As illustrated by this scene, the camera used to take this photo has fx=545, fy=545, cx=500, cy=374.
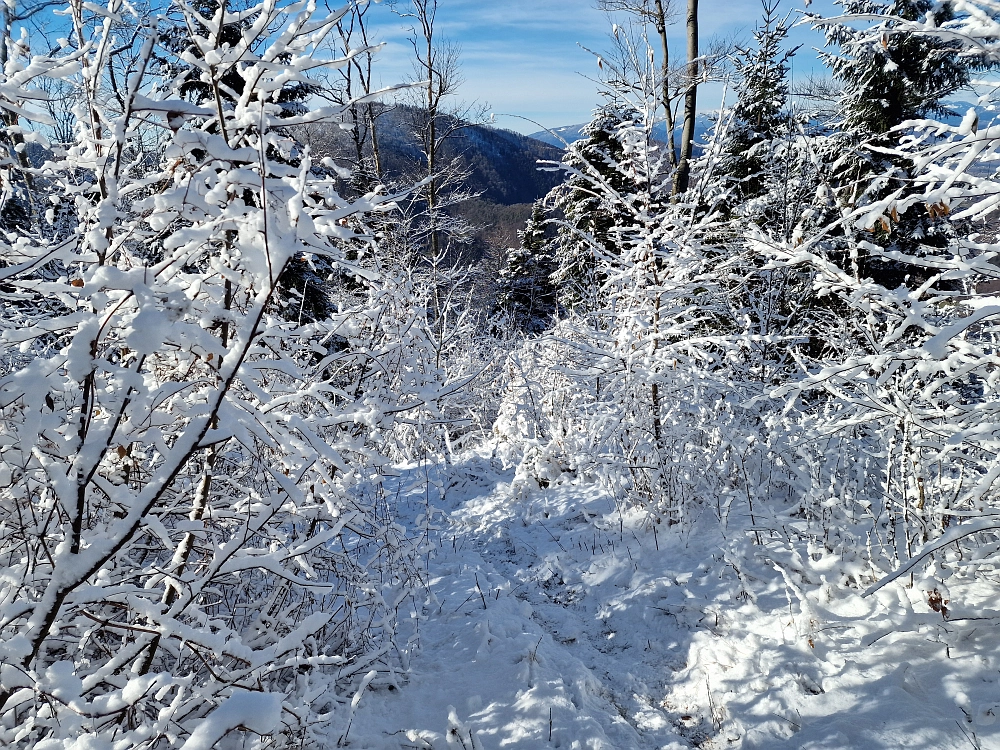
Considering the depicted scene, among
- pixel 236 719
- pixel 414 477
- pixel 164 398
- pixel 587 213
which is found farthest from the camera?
pixel 587 213

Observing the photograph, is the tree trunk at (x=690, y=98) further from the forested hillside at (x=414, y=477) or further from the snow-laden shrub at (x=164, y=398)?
the snow-laden shrub at (x=164, y=398)

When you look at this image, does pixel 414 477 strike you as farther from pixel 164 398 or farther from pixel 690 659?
pixel 164 398

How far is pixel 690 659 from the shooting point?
3.35m

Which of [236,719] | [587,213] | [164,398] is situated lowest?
[236,719]

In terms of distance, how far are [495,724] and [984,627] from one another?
8.26ft

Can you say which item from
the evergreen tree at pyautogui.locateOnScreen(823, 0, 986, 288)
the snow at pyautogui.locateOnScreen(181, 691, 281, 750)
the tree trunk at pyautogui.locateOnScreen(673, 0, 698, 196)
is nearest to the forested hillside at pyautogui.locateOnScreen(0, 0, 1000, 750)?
the snow at pyautogui.locateOnScreen(181, 691, 281, 750)

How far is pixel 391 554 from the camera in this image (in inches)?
150

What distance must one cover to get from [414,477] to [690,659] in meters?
4.27

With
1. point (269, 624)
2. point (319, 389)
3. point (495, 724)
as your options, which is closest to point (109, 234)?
point (319, 389)

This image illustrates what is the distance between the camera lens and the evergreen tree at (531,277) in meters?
23.7

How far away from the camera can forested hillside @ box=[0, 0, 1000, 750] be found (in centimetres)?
160

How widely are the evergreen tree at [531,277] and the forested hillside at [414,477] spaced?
17107 millimetres

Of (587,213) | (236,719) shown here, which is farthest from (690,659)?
(587,213)

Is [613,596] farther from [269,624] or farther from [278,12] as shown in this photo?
[278,12]
